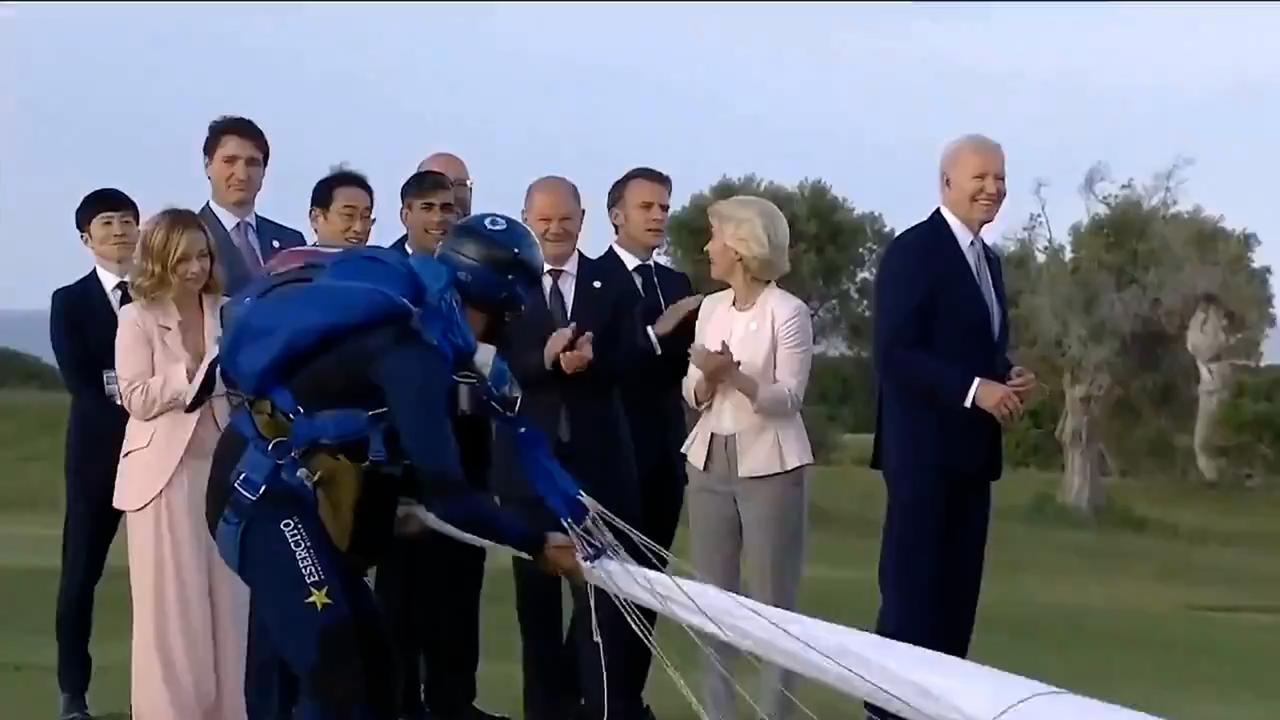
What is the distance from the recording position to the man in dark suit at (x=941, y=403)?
434 centimetres

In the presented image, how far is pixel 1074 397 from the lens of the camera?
7.62 meters

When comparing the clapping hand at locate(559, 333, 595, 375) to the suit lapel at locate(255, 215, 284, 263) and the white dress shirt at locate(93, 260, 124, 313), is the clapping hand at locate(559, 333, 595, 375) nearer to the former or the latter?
the suit lapel at locate(255, 215, 284, 263)

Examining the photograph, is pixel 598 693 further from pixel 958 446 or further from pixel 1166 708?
pixel 1166 708

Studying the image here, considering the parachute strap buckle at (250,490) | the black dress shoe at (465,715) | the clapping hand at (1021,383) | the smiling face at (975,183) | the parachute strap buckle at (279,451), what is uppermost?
the smiling face at (975,183)

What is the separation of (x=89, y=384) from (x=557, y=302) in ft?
4.46

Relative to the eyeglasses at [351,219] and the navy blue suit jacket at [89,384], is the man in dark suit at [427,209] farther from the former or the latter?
the navy blue suit jacket at [89,384]

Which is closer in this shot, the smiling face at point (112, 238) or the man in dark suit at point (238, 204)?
the man in dark suit at point (238, 204)

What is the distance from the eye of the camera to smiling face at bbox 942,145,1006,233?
4332mm

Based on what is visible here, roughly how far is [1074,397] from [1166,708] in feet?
8.12

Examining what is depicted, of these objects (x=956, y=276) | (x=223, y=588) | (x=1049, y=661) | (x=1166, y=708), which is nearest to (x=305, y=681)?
(x=223, y=588)

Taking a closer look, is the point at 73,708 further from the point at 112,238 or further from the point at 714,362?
the point at 714,362

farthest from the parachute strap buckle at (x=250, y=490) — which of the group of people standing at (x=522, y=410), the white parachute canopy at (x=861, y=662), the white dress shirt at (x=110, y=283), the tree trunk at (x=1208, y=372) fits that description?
the tree trunk at (x=1208, y=372)

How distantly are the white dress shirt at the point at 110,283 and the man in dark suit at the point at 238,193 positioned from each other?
0.37 meters

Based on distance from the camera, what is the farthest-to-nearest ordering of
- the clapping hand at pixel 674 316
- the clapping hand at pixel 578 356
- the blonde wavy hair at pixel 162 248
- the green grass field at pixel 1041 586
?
the green grass field at pixel 1041 586
the clapping hand at pixel 674 316
the clapping hand at pixel 578 356
the blonde wavy hair at pixel 162 248
